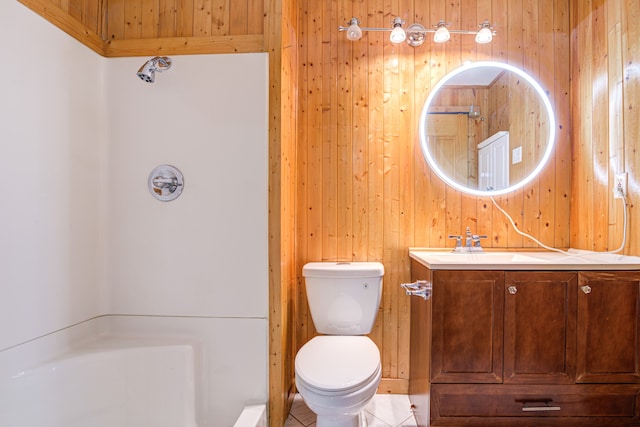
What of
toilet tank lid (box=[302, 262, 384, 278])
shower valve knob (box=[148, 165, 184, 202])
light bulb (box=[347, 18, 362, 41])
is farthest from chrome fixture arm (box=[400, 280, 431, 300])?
light bulb (box=[347, 18, 362, 41])

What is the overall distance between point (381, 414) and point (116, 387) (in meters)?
1.35

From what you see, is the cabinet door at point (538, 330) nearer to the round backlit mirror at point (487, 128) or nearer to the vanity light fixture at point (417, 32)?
the round backlit mirror at point (487, 128)

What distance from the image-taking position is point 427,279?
1.54 m

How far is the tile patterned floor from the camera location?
1.71 metres

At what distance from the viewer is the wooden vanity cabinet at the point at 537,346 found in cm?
143

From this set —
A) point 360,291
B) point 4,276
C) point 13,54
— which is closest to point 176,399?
point 4,276

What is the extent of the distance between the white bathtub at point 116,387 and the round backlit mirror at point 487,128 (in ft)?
5.69

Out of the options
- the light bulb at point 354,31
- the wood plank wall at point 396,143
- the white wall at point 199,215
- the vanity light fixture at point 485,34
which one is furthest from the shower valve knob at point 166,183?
the vanity light fixture at point 485,34

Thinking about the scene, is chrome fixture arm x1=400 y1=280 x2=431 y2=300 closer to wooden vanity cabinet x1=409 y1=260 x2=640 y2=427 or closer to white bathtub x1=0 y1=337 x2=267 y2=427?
wooden vanity cabinet x1=409 y1=260 x2=640 y2=427

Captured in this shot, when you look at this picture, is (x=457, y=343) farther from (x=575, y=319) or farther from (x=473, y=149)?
(x=473, y=149)

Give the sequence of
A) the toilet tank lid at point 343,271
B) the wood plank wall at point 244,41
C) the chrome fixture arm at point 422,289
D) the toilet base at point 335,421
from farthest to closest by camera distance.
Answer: the toilet tank lid at point 343,271, the wood plank wall at point 244,41, the chrome fixture arm at point 422,289, the toilet base at point 335,421

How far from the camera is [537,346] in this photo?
1.44 meters

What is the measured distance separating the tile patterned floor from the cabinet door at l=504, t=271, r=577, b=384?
620mm

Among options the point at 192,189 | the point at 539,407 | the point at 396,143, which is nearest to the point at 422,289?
the point at 539,407
